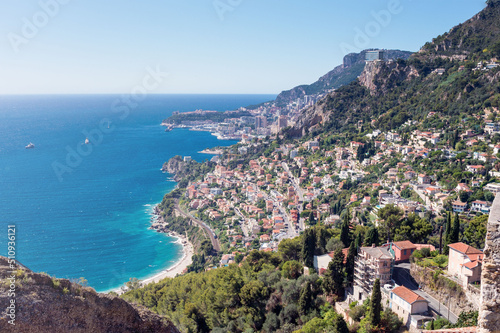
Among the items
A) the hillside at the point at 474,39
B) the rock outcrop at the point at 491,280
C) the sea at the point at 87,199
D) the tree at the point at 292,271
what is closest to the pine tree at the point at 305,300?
the tree at the point at 292,271

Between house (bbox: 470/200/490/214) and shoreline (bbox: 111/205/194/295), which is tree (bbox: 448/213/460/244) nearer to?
house (bbox: 470/200/490/214)

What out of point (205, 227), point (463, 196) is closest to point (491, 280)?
point (463, 196)

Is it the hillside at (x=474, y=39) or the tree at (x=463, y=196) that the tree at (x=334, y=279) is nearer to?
the tree at (x=463, y=196)

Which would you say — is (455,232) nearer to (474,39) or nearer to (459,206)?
(459,206)

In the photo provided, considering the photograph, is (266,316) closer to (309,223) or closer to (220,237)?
(309,223)

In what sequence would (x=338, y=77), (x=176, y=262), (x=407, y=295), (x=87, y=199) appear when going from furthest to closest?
(x=338, y=77) < (x=87, y=199) < (x=176, y=262) < (x=407, y=295)

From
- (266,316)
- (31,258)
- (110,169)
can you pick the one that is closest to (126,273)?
(31,258)

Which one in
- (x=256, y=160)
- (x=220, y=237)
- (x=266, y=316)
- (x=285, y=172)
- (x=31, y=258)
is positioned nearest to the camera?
(x=266, y=316)
